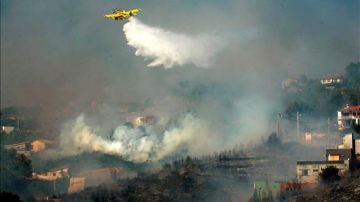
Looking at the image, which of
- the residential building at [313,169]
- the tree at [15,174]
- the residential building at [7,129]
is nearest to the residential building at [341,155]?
the residential building at [313,169]

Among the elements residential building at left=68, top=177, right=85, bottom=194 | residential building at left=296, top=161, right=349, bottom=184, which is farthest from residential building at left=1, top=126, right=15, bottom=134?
residential building at left=296, top=161, right=349, bottom=184

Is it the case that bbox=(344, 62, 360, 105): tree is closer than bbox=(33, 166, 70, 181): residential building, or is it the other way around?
bbox=(33, 166, 70, 181): residential building

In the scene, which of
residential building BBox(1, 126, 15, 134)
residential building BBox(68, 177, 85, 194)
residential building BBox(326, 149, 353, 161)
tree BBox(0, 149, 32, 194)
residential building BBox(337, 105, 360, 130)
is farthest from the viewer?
residential building BBox(1, 126, 15, 134)

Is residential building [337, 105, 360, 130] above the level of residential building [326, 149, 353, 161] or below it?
above

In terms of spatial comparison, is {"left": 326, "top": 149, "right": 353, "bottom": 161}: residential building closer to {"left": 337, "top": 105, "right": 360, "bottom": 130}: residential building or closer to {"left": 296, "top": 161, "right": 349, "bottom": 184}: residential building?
{"left": 296, "top": 161, "right": 349, "bottom": 184}: residential building

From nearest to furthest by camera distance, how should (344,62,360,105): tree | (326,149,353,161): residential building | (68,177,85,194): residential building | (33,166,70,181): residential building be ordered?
(326,149,353,161): residential building → (68,177,85,194): residential building → (33,166,70,181): residential building → (344,62,360,105): tree

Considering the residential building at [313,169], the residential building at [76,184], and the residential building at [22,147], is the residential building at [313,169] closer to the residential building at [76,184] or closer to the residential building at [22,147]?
the residential building at [76,184]

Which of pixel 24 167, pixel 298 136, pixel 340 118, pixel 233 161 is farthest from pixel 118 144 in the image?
pixel 340 118

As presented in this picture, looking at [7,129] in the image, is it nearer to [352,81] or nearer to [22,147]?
[22,147]

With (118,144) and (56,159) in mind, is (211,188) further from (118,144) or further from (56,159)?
(56,159)
